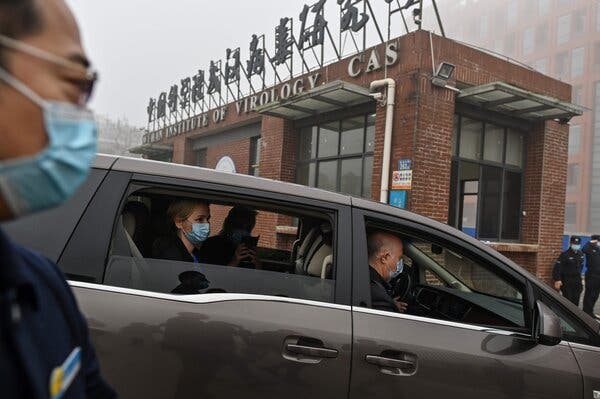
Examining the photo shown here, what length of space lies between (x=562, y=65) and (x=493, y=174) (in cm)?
4774

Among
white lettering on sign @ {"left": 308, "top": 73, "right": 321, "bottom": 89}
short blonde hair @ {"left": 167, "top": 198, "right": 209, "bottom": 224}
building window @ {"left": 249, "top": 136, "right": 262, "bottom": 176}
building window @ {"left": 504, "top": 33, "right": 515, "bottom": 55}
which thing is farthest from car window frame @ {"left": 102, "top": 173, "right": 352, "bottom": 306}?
building window @ {"left": 504, "top": 33, "right": 515, "bottom": 55}

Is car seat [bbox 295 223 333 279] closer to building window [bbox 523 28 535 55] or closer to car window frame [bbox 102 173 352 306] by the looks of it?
car window frame [bbox 102 173 352 306]

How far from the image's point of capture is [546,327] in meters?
2.05

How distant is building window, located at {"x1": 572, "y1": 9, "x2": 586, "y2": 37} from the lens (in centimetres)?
4711

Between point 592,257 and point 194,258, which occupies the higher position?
point 194,258

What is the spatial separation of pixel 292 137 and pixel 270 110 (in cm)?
120

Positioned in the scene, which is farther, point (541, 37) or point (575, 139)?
point (541, 37)

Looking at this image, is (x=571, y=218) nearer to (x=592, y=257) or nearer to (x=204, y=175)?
(x=592, y=257)

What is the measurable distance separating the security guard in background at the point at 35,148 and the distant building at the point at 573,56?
43.6 metres

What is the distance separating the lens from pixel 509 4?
54.7 m

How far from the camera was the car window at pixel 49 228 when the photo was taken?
5.76 ft

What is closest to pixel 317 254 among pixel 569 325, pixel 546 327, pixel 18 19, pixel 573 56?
pixel 546 327

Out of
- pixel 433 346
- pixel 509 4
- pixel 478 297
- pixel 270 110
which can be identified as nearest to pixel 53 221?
pixel 433 346

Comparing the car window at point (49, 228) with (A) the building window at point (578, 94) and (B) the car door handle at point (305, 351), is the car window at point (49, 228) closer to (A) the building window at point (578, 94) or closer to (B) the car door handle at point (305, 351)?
(B) the car door handle at point (305, 351)
